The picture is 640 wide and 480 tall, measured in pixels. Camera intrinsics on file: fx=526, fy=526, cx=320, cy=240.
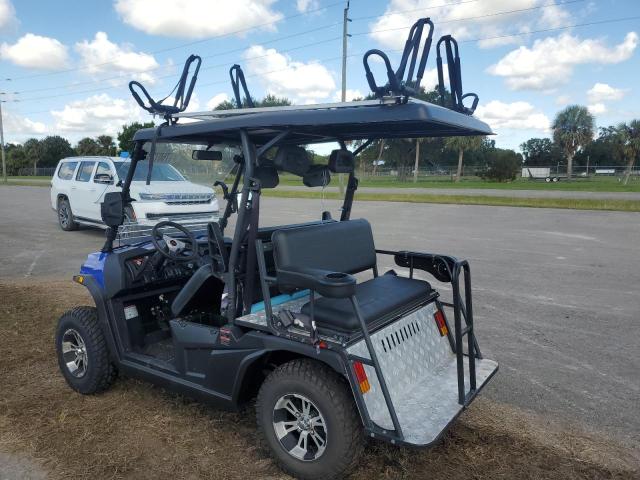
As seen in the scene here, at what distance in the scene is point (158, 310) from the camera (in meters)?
4.03

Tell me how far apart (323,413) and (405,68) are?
176 centimetres

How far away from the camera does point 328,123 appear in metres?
2.67

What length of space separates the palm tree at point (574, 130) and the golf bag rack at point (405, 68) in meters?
67.9

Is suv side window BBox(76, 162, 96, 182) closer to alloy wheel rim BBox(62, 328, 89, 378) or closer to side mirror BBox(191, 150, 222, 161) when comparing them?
alloy wheel rim BBox(62, 328, 89, 378)

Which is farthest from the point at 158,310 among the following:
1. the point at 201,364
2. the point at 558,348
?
the point at 558,348

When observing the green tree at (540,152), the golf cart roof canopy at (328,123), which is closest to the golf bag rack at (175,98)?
the golf cart roof canopy at (328,123)

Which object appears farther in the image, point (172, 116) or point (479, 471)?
point (172, 116)

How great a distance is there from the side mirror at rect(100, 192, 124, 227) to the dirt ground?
1.28 m

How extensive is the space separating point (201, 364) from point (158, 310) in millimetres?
1001

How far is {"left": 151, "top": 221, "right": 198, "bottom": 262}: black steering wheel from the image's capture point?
3561mm

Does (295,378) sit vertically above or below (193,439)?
above

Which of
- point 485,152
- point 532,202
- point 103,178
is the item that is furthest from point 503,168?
point 103,178

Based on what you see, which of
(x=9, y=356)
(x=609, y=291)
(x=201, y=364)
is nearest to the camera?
(x=201, y=364)

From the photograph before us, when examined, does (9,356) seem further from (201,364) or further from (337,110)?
(337,110)
